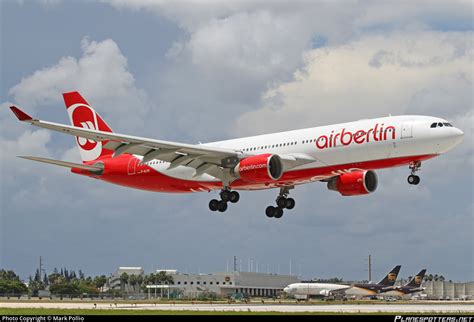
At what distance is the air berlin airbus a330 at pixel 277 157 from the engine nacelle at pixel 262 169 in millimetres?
69

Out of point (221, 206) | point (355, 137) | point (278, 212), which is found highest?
point (355, 137)

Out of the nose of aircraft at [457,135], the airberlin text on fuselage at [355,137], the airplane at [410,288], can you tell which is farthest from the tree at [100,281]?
the nose of aircraft at [457,135]

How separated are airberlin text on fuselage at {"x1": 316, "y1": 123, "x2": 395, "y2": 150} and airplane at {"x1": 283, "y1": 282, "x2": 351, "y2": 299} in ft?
219

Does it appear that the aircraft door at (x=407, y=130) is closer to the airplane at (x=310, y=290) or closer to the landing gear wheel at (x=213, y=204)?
the landing gear wheel at (x=213, y=204)

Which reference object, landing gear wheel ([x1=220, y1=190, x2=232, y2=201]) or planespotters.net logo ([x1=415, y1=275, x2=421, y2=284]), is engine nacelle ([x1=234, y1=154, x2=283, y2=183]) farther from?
planespotters.net logo ([x1=415, y1=275, x2=421, y2=284])

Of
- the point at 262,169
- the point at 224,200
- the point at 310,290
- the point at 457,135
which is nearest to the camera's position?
the point at 457,135

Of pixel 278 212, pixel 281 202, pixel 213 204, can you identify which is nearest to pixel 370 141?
pixel 281 202

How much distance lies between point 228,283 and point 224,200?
69255 mm

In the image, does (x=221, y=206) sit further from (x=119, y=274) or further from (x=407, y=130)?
(x=119, y=274)

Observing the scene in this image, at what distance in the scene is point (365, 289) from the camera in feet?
454

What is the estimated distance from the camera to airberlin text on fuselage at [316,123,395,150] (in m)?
53.8

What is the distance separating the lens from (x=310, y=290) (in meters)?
130

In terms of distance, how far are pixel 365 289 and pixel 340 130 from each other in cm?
8770

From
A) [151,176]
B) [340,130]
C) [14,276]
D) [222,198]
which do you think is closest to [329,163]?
[340,130]
